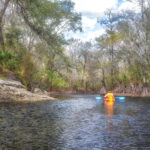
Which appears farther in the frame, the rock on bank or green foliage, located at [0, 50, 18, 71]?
green foliage, located at [0, 50, 18, 71]

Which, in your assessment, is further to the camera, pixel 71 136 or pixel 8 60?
pixel 8 60

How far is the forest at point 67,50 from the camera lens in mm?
23500

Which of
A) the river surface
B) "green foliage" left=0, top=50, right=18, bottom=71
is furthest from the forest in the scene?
the river surface

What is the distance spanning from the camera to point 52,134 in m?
10.2

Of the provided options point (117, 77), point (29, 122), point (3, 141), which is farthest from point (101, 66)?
point (3, 141)

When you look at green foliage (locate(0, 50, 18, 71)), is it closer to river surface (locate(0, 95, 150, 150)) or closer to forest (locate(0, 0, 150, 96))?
forest (locate(0, 0, 150, 96))

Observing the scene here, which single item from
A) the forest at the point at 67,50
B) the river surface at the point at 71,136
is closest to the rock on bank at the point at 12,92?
the forest at the point at 67,50

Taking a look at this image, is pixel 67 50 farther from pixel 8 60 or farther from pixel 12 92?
pixel 12 92

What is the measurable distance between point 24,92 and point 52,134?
17191 millimetres

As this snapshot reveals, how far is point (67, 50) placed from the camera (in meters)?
65.9

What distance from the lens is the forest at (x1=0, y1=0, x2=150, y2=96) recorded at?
23.5m

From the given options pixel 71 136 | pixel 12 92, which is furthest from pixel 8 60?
pixel 71 136

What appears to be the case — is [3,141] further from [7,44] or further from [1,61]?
[7,44]

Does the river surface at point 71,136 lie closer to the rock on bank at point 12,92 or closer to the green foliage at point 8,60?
the rock on bank at point 12,92
